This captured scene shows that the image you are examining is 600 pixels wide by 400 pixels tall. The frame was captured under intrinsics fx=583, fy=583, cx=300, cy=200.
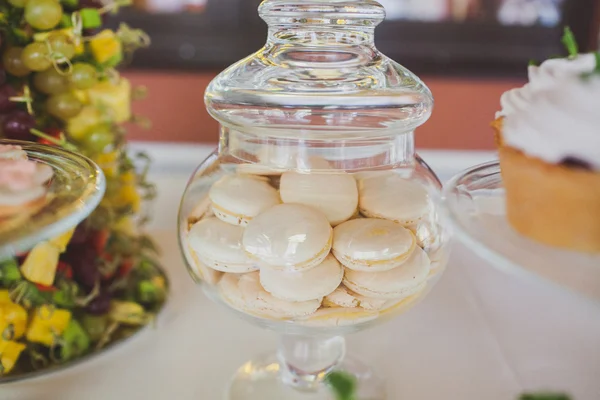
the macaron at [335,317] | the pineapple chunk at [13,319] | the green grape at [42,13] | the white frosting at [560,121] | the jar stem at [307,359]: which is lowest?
the jar stem at [307,359]

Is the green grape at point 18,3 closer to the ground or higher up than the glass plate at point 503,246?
higher up

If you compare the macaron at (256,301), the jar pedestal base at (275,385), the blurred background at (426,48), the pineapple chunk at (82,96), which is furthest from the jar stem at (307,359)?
the blurred background at (426,48)

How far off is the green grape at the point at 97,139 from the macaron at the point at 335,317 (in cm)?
→ 28

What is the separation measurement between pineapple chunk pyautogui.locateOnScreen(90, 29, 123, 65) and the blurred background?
73cm

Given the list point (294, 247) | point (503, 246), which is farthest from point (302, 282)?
point (503, 246)

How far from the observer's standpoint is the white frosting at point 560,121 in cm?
33

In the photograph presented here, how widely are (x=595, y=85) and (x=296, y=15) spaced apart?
239 millimetres

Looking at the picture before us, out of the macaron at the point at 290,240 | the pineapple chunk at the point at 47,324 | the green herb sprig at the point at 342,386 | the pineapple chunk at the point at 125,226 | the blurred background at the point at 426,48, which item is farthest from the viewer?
the blurred background at the point at 426,48

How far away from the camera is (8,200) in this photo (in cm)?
37

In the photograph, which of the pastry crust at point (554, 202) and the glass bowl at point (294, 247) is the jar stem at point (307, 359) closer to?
the glass bowl at point (294, 247)

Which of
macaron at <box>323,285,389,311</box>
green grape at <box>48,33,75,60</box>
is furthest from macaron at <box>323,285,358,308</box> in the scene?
green grape at <box>48,33,75,60</box>

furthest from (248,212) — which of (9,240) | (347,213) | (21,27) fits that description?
(21,27)

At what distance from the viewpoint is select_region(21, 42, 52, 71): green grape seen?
1.71 feet

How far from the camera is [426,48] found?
141 cm
